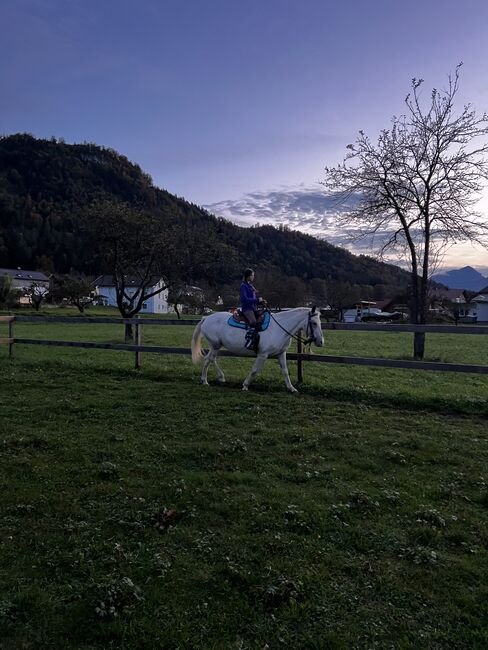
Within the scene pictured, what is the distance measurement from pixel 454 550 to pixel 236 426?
12.9 feet

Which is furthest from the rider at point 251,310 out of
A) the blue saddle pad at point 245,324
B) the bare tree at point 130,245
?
the bare tree at point 130,245

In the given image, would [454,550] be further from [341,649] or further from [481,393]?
[481,393]

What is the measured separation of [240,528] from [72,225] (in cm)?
7993

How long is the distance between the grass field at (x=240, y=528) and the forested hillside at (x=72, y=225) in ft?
203

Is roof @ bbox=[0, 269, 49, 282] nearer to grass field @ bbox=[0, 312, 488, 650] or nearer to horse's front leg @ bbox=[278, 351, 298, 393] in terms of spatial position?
horse's front leg @ bbox=[278, 351, 298, 393]

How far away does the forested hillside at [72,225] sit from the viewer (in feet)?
322

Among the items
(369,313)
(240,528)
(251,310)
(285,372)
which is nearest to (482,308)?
(369,313)

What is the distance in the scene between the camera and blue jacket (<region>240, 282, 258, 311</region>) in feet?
32.2

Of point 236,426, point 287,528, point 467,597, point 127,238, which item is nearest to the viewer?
point 467,597

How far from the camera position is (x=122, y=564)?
331cm

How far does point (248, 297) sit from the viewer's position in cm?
990

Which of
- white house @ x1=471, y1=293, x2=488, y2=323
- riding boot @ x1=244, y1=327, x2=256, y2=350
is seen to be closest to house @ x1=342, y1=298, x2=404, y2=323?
white house @ x1=471, y1=293, x2=488, y2=323

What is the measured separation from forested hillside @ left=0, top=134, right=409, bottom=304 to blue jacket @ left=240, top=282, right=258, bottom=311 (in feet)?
191

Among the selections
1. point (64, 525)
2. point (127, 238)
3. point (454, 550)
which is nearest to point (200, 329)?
point (64, 525)
